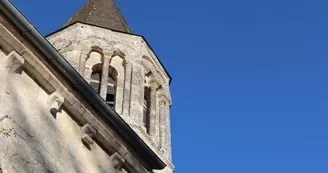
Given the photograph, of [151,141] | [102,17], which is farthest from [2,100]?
[102,17]

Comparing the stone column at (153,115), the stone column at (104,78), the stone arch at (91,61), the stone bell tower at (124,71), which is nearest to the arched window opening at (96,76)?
the stone bell tower at (124,71)

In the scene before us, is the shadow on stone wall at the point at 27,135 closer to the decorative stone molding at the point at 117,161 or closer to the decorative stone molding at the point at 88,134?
the decorative stone molding at the point at 88,134

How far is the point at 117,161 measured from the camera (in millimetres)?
6488

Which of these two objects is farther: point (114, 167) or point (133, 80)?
point (133, 80)

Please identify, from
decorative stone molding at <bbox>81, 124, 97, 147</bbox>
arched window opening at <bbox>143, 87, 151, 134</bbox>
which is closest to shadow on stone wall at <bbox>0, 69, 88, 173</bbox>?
decorative stone molding at <bbox>81, 124, 97, 147</bbox>

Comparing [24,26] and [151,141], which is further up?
[151,141]

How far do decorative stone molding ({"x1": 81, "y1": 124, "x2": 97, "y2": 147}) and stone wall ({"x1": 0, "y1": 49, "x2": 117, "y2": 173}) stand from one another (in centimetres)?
5

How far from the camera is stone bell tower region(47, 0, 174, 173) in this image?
15844mm

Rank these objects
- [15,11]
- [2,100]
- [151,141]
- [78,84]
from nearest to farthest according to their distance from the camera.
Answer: [2,100] → [15,11] → [78,84] → [151,141]

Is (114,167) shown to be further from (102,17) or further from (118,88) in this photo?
(102,17)

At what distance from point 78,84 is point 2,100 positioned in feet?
3.64

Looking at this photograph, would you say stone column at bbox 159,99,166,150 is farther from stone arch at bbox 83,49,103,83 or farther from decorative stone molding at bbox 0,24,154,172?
decorative stone molding at bbox 0,24,154,172

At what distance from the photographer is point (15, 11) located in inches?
221

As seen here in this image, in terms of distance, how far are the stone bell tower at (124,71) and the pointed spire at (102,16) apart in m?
0.08
